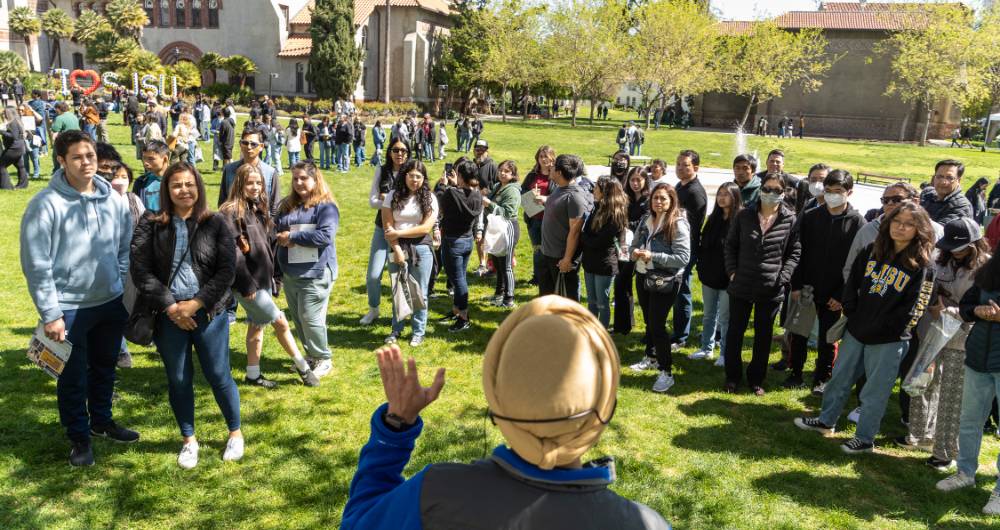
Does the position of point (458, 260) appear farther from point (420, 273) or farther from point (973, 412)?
point (973, 412)

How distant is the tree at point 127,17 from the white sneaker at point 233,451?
5803 centimetres

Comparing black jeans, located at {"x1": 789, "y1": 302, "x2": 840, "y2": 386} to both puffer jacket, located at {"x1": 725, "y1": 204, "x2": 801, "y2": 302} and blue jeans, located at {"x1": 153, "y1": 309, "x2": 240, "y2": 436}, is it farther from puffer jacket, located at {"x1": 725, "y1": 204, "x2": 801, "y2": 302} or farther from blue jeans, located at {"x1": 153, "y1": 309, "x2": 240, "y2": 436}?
blue jeans, located at {"x1": 153, "y1": 309, "x2": 240, "y2": 436}

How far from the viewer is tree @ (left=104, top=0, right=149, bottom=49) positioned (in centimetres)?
5200

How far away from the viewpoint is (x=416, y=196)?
646cm

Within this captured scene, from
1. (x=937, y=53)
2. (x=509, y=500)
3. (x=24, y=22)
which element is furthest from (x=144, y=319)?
(x=24, y=22)

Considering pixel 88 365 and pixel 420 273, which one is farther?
pixel 420 273

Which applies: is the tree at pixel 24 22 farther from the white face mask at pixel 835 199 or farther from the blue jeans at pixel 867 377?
the blue jeans at pixel 867 377

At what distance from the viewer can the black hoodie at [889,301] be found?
463 cm

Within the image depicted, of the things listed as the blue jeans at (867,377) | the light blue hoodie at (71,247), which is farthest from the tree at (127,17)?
the blue jeans at (867,377)

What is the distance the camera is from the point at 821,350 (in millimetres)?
6234

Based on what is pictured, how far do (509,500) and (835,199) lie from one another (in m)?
5.50

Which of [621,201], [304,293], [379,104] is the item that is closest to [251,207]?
[304,293]

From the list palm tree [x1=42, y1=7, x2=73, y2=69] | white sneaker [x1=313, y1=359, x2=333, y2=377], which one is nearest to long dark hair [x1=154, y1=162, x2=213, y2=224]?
white sneaker [x1=313, y1=359, x2=333, y2=377]

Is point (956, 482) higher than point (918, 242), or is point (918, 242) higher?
point (918, 242)
